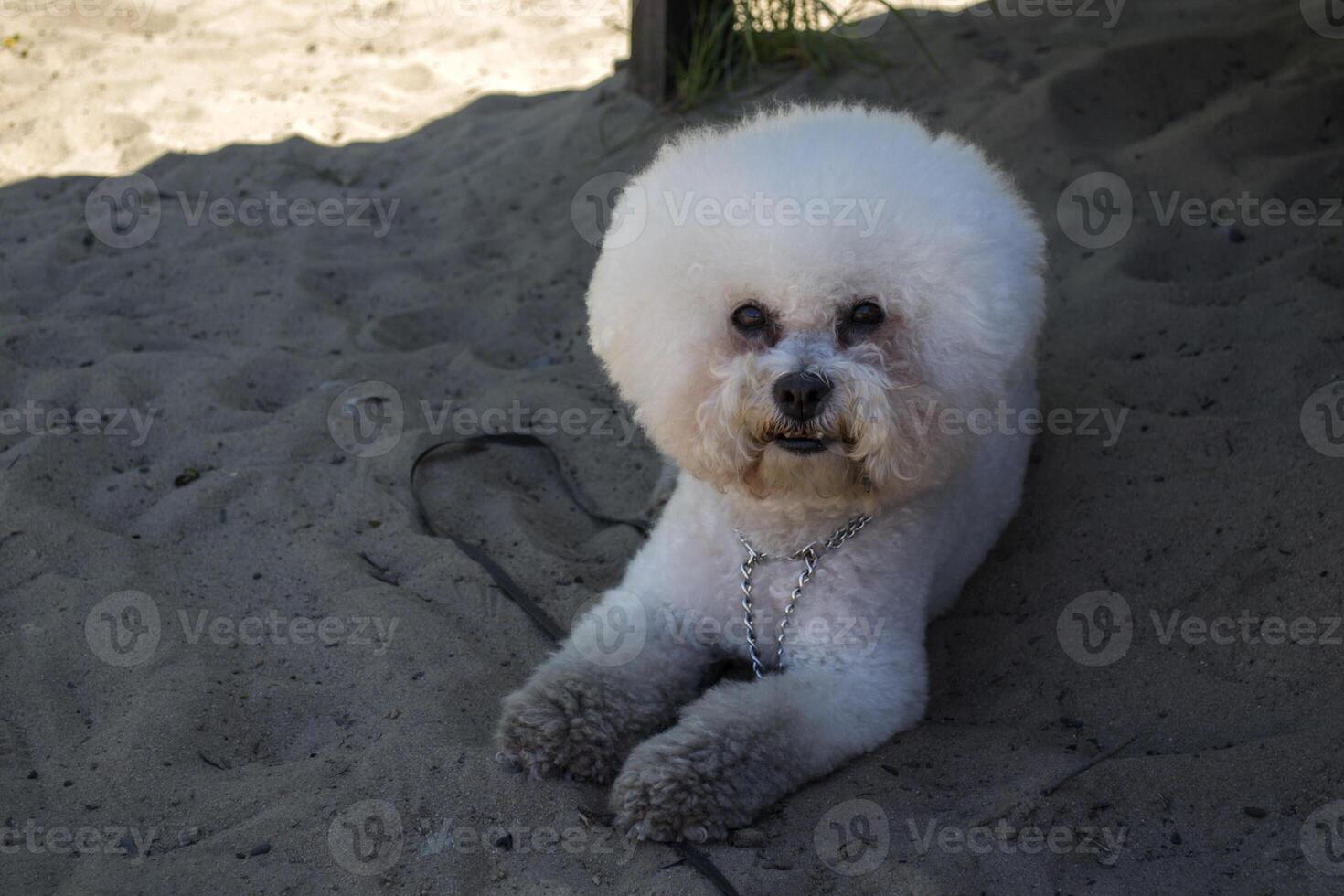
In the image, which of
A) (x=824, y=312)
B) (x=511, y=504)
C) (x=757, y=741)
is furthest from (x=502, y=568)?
(x=824, y=312)

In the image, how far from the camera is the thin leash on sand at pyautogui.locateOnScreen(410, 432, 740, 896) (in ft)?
7.59

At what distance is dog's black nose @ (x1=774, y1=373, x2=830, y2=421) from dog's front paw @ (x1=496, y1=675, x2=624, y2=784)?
2.55 feet

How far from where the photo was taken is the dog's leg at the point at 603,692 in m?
2.54

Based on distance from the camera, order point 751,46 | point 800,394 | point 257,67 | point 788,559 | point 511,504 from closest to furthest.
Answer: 1. point 800,394
2. point 788,559
3. point 511,504
4. point 751,46
5. point 257,67

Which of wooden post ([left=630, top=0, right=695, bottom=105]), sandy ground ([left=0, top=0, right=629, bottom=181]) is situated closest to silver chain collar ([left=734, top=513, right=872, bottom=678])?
wooden post ([left=630, top=0, right=695, bottom=105])

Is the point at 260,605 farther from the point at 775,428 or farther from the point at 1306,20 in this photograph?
the point at 1306,20

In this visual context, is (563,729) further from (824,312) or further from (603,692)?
(824,312)

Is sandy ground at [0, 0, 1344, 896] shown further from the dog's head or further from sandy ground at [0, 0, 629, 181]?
the dog's head

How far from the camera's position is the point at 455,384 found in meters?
4.14

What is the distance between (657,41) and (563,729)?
378 centimetres

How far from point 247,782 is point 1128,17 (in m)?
5.02

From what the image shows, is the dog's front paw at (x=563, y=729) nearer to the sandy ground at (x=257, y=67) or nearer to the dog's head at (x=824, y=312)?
the dog's head at (x=824, y=312)

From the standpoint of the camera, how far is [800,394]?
7.82 ft

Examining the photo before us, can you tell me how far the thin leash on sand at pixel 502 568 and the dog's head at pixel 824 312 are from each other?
71cm
